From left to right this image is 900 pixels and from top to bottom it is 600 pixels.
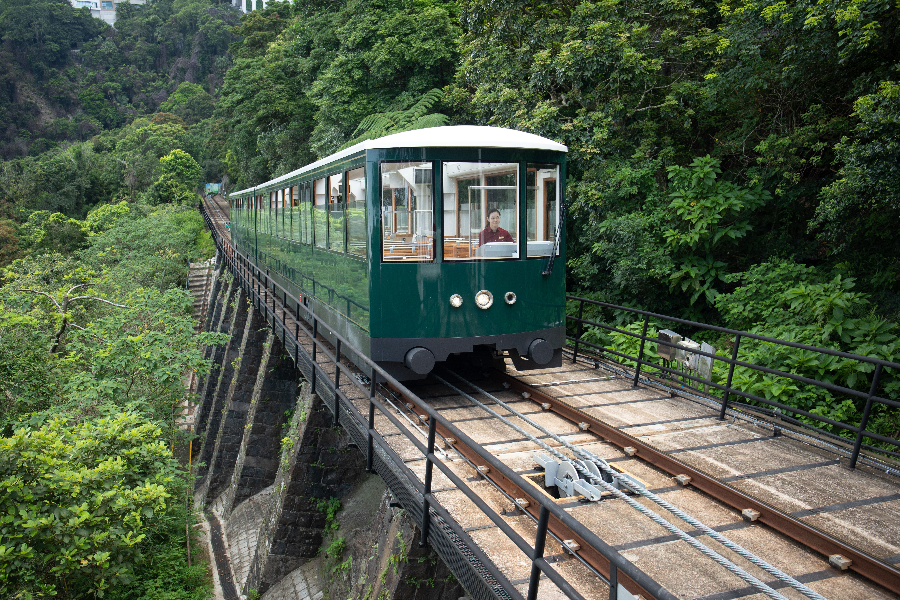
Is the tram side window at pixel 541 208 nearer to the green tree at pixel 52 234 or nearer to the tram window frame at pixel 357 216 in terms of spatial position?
the tram window frame at pixel 357 216

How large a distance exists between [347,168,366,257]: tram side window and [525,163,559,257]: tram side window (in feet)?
6.01

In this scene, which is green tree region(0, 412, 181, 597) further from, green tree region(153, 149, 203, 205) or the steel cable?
green tree region(153, 149, 203, 205)

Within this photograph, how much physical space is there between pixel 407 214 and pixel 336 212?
1.85m

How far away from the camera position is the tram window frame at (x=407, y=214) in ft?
21.8

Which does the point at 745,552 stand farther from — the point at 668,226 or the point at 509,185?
the point at 668,226

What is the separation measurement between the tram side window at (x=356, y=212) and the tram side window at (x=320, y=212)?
4.29ft

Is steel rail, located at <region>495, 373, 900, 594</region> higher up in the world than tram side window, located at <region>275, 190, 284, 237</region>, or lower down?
lower down

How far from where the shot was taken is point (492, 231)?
22.6 feet

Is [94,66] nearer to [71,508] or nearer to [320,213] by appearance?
[320,213]

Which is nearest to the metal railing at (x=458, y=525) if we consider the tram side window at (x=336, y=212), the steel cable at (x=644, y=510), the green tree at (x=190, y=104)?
Result: the steel cable at (x=644, y=510)

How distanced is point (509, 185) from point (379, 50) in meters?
15.5

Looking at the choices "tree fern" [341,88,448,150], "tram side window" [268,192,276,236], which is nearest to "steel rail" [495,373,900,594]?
"tram side window" [268,192,276,236]

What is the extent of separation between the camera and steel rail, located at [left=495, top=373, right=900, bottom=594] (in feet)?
12.4

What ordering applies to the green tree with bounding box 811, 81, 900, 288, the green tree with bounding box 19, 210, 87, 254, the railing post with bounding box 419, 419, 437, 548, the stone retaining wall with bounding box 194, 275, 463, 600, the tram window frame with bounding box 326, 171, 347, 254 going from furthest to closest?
the green tree with bounding box 19, 210, 87, 254 < the tram window frame with bounding box 326, 171, 347, 254 < the green tree with bounding box 811, 81, 900, 288 < the stone retaining wall with bounding box 194, 275, 463, 600 < the railing post with bounding box 419, 419, 437, 548
